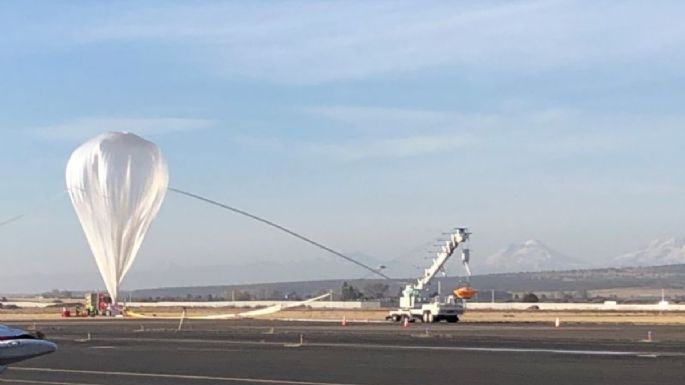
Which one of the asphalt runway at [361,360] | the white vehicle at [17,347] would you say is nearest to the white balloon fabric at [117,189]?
the asphalt runway at [361,360]

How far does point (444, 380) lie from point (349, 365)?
5478mm

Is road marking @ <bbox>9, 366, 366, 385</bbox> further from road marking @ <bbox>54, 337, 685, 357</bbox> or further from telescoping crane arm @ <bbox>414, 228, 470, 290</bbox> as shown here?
telescoping crane arm @ <bbox>414, 228, 470, 290</bbox>

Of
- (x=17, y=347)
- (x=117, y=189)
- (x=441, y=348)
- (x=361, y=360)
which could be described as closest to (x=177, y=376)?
(x=361, y=360)

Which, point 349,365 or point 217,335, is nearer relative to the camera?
point 349,365

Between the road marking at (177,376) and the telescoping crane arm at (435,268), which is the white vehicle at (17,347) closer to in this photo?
the road marking at (177,376)

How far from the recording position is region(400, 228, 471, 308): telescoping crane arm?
77.4 meters

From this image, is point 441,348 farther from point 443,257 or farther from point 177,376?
point 443,257

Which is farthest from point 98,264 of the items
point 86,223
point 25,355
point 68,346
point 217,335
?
point 25,355

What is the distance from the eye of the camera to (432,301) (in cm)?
7612

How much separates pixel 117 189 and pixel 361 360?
31.4 metres

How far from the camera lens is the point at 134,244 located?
63.8 meters

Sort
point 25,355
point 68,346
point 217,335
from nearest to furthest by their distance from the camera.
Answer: point 25,355
point 68,346
point 217,335

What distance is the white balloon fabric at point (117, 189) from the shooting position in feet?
204

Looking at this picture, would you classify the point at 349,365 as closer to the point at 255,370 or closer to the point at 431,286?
the point at 255,370
